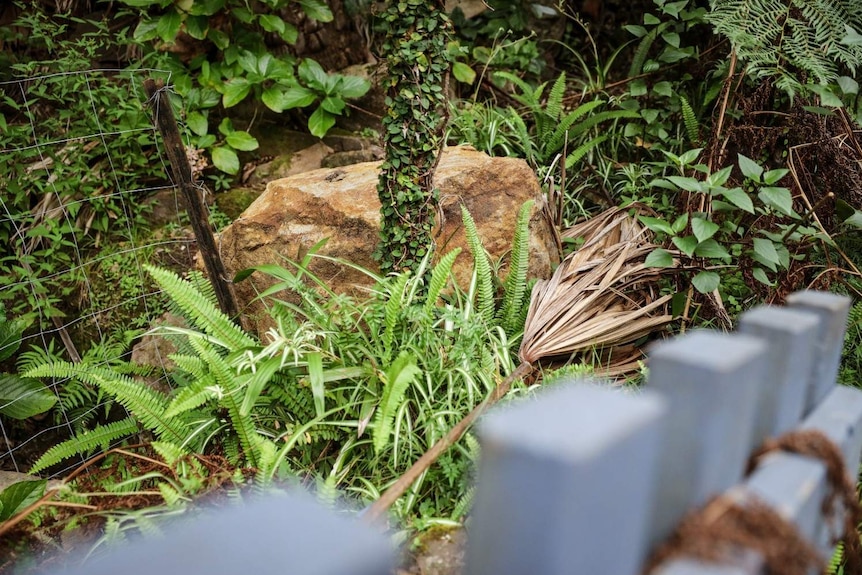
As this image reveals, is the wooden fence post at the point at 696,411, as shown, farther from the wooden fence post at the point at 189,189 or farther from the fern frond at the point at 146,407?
the wooden fence post at the point at 189,189

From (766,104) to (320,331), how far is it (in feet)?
8.48

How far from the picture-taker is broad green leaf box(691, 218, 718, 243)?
241 cm

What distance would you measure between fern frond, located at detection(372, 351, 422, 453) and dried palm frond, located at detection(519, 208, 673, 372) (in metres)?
0.60

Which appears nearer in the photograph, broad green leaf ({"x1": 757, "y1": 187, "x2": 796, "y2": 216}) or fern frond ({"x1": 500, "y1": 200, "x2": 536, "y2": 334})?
broad green leaf ({"x1": 757, "y1": 187, "x2": 796, "y2": 216})

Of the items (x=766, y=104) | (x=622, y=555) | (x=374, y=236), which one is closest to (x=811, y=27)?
(x=766, y=104)

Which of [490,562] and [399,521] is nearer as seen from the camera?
[490,562]

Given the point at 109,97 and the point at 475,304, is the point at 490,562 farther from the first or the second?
the point at 109,97

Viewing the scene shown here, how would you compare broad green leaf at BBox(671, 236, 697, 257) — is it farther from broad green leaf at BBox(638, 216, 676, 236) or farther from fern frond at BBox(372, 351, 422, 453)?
fern frond at BBox(372, 351, 422, 453)

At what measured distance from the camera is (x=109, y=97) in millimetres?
3902

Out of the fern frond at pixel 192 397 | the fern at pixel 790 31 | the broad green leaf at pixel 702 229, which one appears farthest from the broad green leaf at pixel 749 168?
the fern frond at pixel 192 397

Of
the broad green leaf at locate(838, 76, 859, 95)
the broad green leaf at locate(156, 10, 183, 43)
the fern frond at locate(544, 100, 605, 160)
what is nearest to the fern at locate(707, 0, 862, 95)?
the broad green leaf at locate(838, 76, 859, 95)

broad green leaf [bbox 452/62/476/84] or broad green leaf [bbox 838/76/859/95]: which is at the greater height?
broad green leaf [bbox 452/62/476/84]

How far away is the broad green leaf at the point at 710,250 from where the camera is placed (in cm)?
249

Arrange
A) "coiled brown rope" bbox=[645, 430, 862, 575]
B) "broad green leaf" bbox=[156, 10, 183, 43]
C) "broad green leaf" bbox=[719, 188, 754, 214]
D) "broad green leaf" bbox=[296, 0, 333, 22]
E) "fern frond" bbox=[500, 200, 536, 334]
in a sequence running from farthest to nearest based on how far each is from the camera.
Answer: "broad green leaf" bbox=[296, 0, 333, 22] → "broad green leaf" bbox=[156, 10, 183, 43] → "fern frond" bbox=[500, 200, 536, 334] → "broad green leaf" bbox=[719, 188, 754, 214] → "coiled brown rope" bbox=[645, 430, 862, 575]
